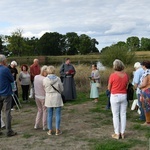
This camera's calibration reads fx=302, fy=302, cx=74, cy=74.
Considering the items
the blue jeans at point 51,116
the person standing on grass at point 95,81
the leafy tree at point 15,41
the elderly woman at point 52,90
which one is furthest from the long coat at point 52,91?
the leafy tree at point 15,41

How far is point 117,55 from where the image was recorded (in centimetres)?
2986

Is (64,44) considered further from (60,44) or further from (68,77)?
(68,77)

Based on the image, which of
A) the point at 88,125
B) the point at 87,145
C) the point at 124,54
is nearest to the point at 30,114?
the point at 88,125

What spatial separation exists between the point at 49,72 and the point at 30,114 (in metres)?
3.46

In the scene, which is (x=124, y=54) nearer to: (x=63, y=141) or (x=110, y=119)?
(x=110, y=119)

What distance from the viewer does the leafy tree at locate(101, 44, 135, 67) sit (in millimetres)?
29516

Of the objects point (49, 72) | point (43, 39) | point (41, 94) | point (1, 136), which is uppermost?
point (43, 39)

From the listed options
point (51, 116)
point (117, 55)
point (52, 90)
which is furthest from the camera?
point (117, 55)

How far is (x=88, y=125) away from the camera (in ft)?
27.3

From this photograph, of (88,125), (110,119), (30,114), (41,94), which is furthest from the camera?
(30,114)

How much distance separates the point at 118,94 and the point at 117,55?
2348cm

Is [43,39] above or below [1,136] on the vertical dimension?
above

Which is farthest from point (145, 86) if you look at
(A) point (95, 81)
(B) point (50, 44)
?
(B) point (50, 44)

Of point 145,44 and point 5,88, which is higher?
point 145,44
